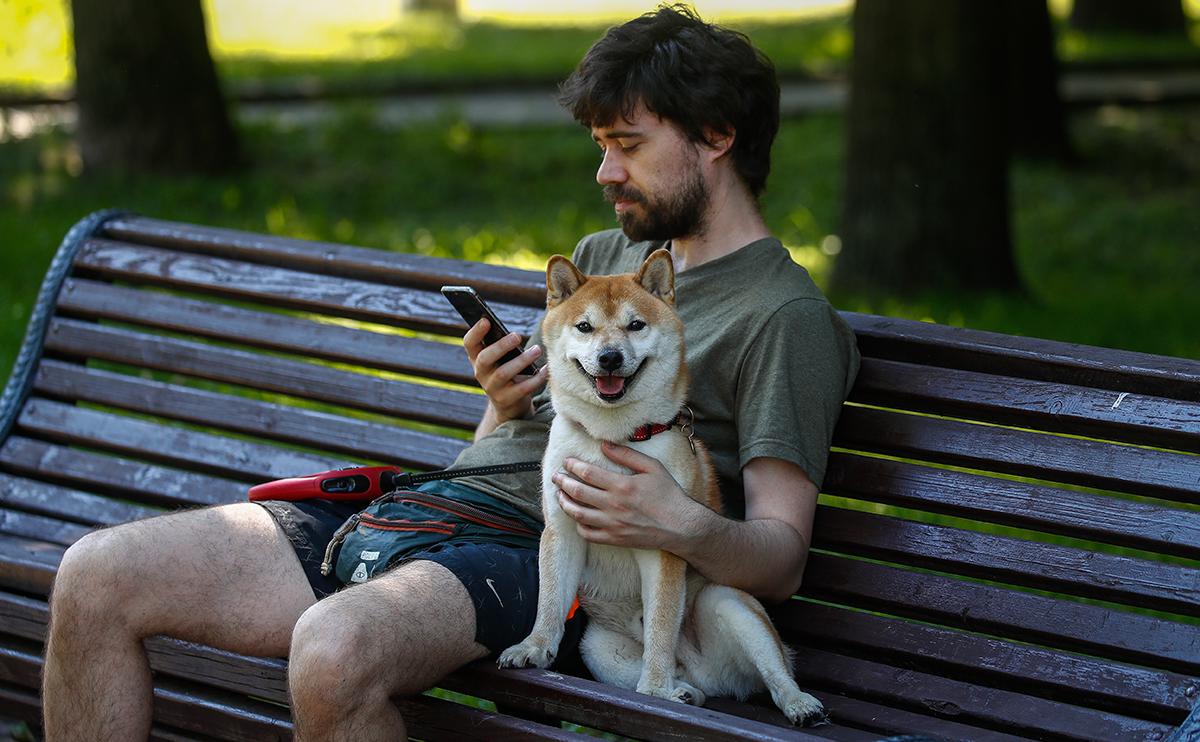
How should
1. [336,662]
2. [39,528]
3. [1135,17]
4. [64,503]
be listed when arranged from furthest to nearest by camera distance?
1. [1135,17]
2. [64,503]
3. [39,528]
4. [336,662]

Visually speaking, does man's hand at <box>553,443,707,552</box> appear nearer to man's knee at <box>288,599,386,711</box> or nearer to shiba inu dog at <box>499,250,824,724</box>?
shiba inu dog at <box>499,250,824,724</box>

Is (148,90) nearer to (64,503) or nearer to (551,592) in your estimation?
(64,503)

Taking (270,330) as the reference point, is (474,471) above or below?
below

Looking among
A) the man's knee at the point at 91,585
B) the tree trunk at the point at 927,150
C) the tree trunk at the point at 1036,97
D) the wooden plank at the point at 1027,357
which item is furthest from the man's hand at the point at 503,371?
the tree trunk at the point at 1036,97

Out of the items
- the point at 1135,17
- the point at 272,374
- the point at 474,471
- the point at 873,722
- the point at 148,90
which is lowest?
the point at 873,722

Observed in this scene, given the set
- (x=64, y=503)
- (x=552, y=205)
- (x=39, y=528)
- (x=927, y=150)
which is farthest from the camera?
(x=552, y=205)

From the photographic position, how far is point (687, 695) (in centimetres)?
321

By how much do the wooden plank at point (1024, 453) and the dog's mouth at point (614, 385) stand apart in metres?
0.67

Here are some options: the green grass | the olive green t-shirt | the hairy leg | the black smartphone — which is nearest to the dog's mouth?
the olive green t-shirt

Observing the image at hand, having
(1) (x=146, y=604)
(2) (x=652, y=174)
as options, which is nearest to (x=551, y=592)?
(1) (x=146, y=604)

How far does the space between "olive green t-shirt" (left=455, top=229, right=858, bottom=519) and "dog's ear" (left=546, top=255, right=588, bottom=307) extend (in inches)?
12.1

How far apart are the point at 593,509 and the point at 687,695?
453 mm

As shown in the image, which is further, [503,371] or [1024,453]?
[503,371]

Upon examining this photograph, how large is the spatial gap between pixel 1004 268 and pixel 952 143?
788 millimetres
